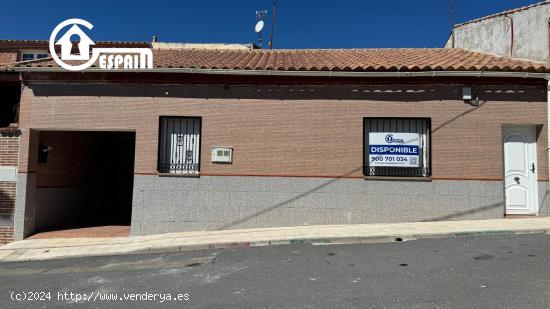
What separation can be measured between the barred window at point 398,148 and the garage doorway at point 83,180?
22.5 feet

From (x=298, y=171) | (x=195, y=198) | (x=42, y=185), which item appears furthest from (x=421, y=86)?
(x=42, y=185)

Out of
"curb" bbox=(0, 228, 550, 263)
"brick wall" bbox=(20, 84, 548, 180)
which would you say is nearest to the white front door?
"brick wall" bbox=(20, 84, 548, 180)

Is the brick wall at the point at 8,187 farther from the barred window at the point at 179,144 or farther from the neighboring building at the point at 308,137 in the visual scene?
the barred window at the point at 179,144

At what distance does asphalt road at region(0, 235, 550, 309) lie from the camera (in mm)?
4723

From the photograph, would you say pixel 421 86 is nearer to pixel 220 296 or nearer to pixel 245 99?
pixel 245 99

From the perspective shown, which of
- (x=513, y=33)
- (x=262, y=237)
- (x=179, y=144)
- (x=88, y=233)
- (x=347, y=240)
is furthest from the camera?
(x=513, y=33)

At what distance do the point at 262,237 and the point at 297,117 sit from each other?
304 centimetres

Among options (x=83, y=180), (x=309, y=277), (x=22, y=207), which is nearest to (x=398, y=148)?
(x=309, y=277)

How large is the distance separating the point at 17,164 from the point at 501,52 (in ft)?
44.0

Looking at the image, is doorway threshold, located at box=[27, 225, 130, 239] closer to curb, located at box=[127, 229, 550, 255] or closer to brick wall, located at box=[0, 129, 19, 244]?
brick wall, located at box=[0, 129, 19, 244]

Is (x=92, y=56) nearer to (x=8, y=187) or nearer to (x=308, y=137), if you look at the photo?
(x=8, y=187)

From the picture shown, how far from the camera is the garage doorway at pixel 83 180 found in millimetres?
10911

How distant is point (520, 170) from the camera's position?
975 centimetres

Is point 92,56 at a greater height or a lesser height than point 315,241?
greater
